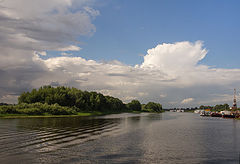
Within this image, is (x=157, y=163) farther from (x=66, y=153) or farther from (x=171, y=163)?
(x=66, y=153)

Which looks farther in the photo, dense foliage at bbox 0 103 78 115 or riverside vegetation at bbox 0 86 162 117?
riverside vegetation at bbox 0 86 162 117

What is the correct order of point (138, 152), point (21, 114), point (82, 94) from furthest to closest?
point (82, 94), point (21, 114), point (138, 152)

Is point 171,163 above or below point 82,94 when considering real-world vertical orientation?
below

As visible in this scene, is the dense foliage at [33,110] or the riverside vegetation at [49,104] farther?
the riverside vegetation at [49,104]

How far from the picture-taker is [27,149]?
2992 centimetres

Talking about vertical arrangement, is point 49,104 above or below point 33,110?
above

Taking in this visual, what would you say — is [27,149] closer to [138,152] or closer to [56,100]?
[138,152]

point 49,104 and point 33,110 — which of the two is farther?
point 49,104

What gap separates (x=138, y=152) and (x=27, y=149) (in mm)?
15492

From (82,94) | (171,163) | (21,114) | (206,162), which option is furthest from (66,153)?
(82,94)

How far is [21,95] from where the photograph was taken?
157 meters

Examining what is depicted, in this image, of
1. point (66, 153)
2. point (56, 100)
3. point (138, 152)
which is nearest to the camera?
point (66, 153)

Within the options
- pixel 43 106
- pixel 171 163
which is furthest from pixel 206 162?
pixel 43 106

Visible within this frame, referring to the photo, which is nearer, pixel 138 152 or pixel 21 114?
pixel 138 152
